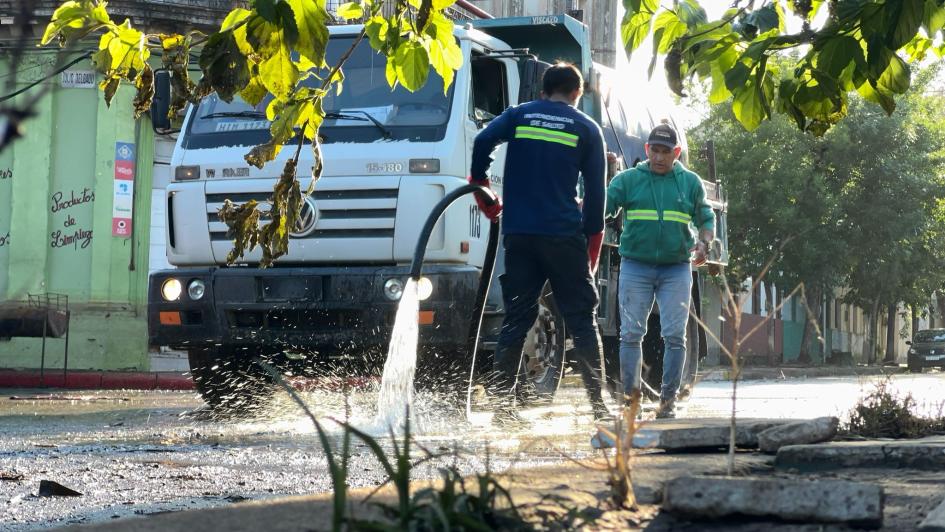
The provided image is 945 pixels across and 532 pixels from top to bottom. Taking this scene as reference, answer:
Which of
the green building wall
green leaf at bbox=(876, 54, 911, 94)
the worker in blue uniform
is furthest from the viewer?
the green building wall

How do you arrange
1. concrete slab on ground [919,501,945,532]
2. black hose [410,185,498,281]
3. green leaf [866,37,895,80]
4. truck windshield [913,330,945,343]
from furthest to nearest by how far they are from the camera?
1. truck windshield [913,330,945,343]
2. black hose [410,185,498,281]
3. green leaf [866,37,895,80]
4. concrete slab on ground [919,501,945,532]

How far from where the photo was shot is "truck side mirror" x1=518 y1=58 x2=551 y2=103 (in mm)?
9039

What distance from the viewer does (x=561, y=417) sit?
8766 millimetres

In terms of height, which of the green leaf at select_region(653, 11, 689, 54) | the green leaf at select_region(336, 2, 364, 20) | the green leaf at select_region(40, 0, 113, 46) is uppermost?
the green leaf at select_region(336, 2, 364, 20)

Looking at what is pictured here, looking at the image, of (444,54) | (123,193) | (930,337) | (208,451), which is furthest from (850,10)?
(930,337)

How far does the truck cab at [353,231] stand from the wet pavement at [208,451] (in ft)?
1.64

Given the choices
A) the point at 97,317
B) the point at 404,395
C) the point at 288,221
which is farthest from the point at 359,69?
the point at 97,317

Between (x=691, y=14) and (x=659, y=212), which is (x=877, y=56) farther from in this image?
(x=659, y=212)

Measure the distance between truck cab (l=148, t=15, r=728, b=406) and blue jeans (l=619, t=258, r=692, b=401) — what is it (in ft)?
3.31

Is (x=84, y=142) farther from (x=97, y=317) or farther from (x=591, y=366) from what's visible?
(x=591, y=366)

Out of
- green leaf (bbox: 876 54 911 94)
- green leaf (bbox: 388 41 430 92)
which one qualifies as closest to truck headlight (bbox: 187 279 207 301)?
green leaf (bbox: 388 41 430 92)

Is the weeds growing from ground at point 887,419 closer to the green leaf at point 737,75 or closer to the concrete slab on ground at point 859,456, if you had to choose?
the concrete slab on ground at point 859,456

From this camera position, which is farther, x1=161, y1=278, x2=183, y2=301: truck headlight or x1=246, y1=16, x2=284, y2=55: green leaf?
x1=161, y1=278, x2=183, y2=301: truck headlight

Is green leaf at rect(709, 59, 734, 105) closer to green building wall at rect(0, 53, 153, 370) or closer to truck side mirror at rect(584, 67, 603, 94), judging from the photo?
truck side mirror at rect(584, 67, 603, 94)
